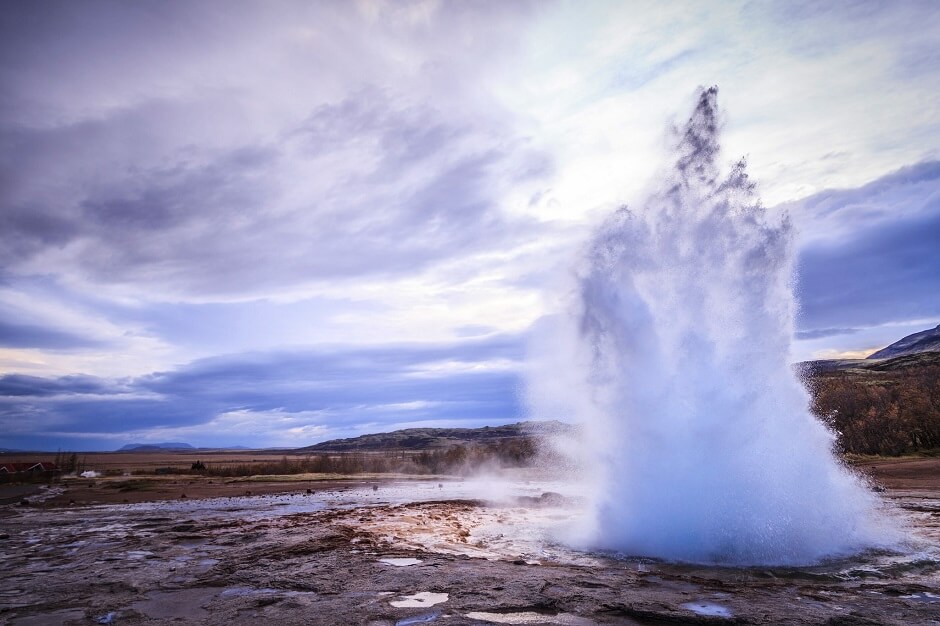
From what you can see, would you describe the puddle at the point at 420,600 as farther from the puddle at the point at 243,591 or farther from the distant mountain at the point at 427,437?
the distant mountain at the point at 427,437

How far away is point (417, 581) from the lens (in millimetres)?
8406

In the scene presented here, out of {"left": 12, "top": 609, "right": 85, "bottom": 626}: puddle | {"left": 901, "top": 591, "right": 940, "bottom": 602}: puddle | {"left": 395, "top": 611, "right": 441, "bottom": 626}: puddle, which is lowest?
{"left": 901, "top": 591, "right": 940, "bottom": 602}: puddle

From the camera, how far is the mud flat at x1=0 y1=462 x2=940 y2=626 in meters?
6.62

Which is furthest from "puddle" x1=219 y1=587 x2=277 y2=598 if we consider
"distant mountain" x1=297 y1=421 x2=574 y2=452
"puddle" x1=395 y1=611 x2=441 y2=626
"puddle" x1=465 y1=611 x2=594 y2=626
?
"distant mountain" x1=297 y1=421 x2=574 y2=452

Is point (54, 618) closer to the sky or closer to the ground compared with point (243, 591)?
closer to the sky

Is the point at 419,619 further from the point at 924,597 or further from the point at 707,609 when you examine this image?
the point at 924,597

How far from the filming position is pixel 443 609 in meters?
6.82

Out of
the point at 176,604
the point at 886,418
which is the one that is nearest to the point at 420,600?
the point at 176,604

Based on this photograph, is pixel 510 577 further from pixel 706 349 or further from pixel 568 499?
pixel 568 499

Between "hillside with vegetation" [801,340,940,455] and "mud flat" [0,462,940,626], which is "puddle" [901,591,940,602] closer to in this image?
"mud flat" [0,462,940,626]

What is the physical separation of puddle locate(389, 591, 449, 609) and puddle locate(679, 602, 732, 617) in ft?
9.92

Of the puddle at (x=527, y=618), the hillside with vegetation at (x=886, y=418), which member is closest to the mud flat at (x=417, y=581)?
the puddle at (x=527, y=618)

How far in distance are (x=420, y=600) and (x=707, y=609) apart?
3536mm

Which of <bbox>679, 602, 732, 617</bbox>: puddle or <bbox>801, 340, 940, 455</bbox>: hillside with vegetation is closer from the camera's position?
<bbox>679, 602, 732, 617</bbox>: puddle
